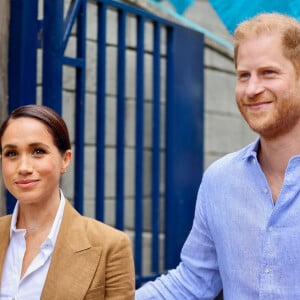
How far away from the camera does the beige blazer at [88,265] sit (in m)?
2.31

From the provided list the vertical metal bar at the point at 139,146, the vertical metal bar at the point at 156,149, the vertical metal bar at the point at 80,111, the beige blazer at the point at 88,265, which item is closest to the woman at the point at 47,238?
the beige blazer at the point at 88,265

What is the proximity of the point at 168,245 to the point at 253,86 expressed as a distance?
2695 millimetres

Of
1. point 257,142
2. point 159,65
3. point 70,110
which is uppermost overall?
point 159,65

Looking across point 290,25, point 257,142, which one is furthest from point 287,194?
point 290,25

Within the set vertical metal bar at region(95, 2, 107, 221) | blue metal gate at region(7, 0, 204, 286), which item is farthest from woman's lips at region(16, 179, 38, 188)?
vertical metal bar at region(95, 2, 107, 221)

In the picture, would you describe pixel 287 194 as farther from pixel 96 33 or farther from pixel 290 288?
pixel 96 33

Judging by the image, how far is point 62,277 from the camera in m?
2.32

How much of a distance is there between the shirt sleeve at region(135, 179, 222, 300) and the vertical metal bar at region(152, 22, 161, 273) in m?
2.10

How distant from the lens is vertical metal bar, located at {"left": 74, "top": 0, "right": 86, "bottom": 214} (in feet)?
13.7

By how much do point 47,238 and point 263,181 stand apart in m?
0.69

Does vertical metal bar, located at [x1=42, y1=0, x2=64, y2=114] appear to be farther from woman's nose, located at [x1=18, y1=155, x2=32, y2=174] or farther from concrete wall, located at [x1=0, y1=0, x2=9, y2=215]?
woman's nose, located at [x1=18, y1=155, x2=32, y2=174]

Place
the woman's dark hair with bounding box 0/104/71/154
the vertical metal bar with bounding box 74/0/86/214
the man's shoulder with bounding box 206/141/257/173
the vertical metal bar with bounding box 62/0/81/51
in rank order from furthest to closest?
the vertical metal bar with bounding box 74/0/86/214
the vertical metal bar with bounding box 62/0/81/51
the man's shoulder with bounding box 206/141/257/173
the woman's dark hair with bounding box 0/104/71/154

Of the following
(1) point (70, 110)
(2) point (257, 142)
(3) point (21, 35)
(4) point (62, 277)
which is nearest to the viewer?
(4) point (62, 277)

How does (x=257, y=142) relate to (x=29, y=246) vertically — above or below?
above
